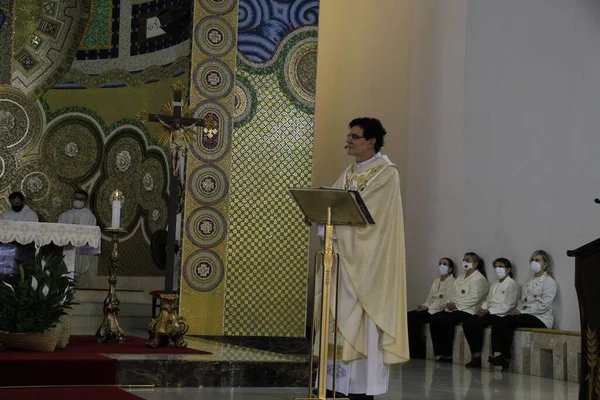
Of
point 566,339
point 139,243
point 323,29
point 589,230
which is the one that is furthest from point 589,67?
point 139,243

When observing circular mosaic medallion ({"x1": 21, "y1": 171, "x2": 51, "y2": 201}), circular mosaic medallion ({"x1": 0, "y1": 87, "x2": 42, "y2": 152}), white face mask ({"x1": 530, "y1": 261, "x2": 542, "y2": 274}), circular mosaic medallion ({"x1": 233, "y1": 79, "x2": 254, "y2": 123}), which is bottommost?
white face mask ({"x1": 530, "y1": 261, "x2": 542, "y2": 274})

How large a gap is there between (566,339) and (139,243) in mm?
6647

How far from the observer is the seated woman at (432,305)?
12172 mm

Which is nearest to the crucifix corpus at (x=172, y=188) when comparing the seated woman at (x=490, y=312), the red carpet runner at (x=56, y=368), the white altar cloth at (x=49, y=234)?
the red carpet runner at (x=56, y=368)

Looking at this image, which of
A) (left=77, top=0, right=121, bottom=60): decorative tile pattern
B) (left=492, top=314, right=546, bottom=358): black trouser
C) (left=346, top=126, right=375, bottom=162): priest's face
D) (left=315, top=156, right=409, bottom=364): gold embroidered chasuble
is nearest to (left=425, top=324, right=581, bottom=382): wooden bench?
(left=492, top=314, right=546, bottom=358): black trouser

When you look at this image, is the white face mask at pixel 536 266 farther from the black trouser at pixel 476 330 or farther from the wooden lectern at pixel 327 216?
the wooden lectern at pixel 327 216

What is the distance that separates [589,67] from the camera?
413 inches

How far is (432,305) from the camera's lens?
12281mm

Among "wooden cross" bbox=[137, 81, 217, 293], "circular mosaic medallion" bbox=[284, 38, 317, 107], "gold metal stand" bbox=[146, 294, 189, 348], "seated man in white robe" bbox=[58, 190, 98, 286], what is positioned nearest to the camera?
"wooden cross" bbox=[137, 81, 217, 293]

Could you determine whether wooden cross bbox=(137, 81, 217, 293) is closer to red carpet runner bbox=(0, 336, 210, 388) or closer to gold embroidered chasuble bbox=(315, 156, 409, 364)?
red carpet runner bbox=(0, 336, 210, 388)

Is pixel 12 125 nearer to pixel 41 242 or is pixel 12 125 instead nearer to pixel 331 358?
pixel 41 242

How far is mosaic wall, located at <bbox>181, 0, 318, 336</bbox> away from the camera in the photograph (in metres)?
10.2

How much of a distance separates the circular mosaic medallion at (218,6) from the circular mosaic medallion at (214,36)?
9 centimetres

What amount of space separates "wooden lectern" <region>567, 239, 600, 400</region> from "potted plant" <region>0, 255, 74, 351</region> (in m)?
4.07
